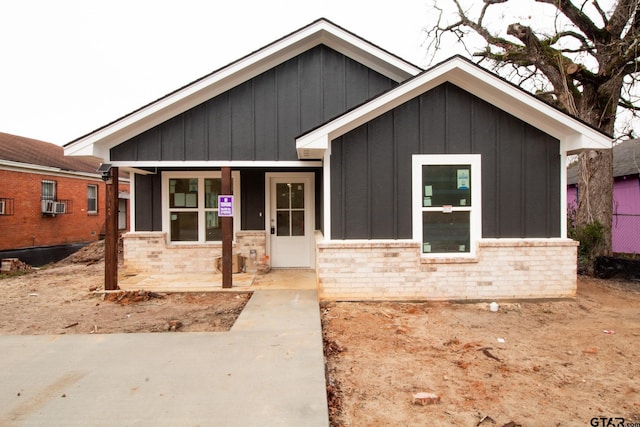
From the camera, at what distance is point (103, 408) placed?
2.96 m

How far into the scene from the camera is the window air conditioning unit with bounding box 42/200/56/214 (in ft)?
55.6

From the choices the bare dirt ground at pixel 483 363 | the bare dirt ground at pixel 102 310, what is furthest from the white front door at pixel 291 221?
the bare dirt ground at pixel 483 363

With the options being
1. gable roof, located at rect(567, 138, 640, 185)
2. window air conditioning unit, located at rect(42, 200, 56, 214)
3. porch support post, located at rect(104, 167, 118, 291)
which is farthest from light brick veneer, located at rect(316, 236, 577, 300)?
window air conditioning unit, located at rect(42, 200, 56, 214)

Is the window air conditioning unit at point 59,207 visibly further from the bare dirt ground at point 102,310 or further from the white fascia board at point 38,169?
the bare dirt ground at point 102,310

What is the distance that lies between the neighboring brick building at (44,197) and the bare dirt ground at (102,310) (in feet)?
32.4

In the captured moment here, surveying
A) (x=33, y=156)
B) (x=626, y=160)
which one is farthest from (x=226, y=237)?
(x=626, y=160)

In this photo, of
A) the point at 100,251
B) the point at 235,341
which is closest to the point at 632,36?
the point at 235,341

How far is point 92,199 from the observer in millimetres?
20234

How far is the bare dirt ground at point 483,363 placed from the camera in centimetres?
299

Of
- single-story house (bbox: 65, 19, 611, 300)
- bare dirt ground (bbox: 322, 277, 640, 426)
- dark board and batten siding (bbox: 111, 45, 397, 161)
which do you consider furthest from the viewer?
dark board and batten siding (bbox: 111, 45, 397, 161)

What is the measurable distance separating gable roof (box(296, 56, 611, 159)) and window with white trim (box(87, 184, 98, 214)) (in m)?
18.3

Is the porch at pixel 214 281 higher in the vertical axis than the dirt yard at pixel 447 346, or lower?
higher

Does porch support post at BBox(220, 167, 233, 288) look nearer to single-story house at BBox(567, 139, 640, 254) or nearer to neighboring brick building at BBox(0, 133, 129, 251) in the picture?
single-story house at BBox(567, 139, 640, 254)

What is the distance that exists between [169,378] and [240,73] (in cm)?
567
